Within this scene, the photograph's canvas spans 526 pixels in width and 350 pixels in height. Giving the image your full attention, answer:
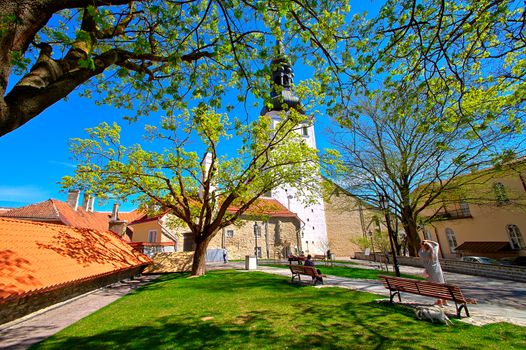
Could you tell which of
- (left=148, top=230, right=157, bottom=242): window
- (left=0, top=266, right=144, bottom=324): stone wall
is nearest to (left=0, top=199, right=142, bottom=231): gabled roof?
(left=148, top=230, right=157, bottom=242): window

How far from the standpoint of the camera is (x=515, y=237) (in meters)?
21.9

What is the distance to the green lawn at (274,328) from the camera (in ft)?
14.4

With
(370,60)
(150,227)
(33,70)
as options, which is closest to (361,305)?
(370,60)

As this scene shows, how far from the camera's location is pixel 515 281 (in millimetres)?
11852

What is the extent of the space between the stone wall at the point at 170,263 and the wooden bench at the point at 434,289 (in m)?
14.8

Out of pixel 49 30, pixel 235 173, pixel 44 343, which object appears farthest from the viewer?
pixel 235 173

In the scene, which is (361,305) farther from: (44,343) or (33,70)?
(33,70)

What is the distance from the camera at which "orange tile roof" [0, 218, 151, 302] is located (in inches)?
251

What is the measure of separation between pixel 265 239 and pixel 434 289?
2703 cm

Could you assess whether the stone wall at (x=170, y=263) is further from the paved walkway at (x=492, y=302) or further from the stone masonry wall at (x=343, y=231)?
the stone masonry wall at (x=343, y=231)

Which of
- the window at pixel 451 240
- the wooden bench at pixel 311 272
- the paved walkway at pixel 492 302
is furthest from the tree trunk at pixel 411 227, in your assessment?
the wooden bench at pixel 311 272

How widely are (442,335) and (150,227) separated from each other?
30.2 metres

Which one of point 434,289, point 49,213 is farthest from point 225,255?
point 434,289

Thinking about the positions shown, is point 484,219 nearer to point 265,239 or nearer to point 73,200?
point 265,239
